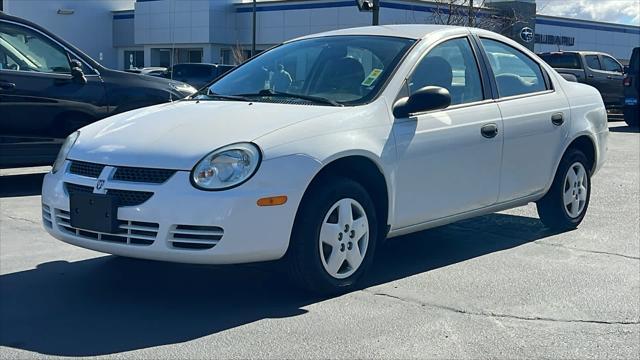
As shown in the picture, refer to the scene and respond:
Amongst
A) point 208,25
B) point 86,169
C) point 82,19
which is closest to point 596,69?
point 86,169

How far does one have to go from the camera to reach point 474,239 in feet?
22.2

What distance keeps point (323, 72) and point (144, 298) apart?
6.28 ft

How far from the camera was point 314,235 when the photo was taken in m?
4.71

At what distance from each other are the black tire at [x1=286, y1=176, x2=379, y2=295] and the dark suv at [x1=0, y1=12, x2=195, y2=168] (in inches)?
191

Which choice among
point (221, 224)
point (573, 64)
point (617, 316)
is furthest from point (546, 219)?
point (573, 64)

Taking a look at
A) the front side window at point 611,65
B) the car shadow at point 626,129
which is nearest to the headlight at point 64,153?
the car shadow at point 626,129

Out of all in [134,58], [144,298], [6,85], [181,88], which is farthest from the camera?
[134,58]

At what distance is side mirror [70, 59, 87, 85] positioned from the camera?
8969 millimetres

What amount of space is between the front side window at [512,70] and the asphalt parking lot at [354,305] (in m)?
1.23

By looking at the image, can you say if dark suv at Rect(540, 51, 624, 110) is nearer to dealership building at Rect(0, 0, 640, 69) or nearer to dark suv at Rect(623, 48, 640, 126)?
dark suv at Rect(623, 48, 640, 126)

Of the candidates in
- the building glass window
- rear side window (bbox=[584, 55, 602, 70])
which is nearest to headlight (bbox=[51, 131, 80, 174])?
rear side window (bbox=[584, 55, 602, 70])

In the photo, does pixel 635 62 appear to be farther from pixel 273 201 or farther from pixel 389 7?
pixel 389 7

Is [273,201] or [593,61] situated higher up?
[593,61]

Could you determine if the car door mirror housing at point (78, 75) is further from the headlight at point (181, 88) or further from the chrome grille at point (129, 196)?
the chrome grille at point (129, 196)
